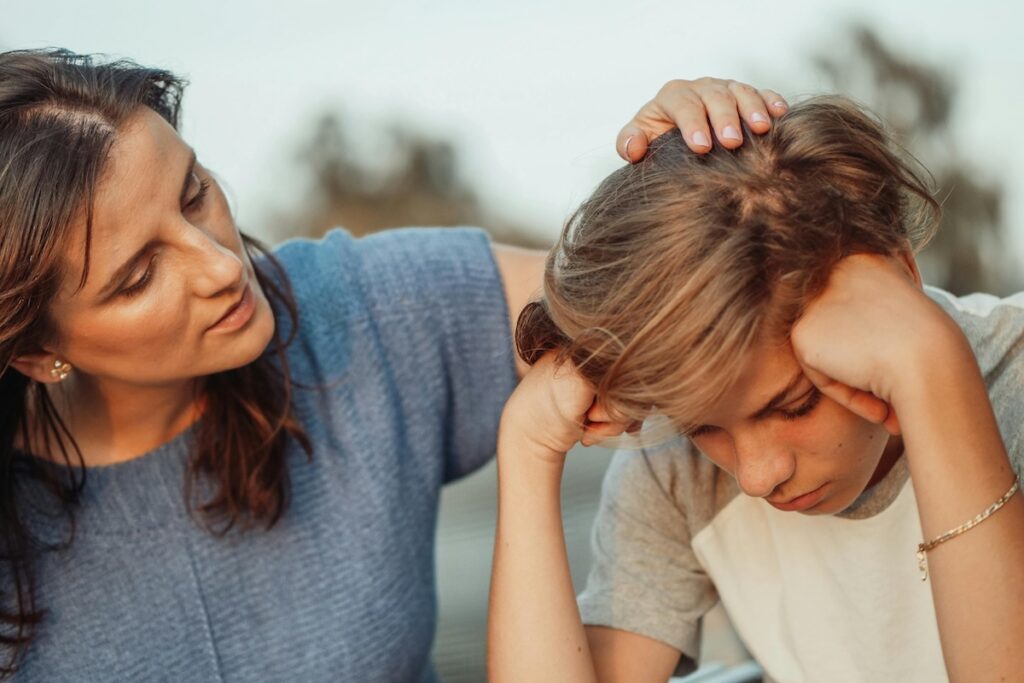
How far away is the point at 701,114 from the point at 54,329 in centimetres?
91

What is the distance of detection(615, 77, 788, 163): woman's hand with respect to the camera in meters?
1.36

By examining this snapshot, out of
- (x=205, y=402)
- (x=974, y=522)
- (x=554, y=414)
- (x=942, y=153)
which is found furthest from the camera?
(x=942, y=153)

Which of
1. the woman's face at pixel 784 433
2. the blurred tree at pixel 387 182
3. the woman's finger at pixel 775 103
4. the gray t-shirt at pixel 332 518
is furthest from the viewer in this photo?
the blurred tree at pixel 387 182

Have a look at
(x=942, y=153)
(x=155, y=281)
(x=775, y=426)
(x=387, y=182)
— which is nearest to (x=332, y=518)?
(x=155, y=281)

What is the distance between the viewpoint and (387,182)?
24.6 ft

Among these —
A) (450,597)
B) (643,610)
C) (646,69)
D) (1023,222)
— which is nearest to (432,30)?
(646,69)

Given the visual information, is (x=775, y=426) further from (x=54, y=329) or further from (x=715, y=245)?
(x=54, y=329)

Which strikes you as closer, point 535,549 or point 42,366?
point 535,549

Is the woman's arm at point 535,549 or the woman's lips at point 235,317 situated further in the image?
the woman's lips at point 235,317

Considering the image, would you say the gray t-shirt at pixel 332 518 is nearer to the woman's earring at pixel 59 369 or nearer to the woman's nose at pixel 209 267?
the woman's earring at pixel 59 369

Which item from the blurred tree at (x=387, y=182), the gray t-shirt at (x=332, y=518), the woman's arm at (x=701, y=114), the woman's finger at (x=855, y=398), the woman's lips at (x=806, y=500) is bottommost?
the blurred tree at (x=387, y=182)

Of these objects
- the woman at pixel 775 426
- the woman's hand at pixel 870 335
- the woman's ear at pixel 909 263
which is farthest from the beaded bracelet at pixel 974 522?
the woman's ear at pixel 909 263

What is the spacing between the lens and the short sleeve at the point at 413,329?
196 centimetres

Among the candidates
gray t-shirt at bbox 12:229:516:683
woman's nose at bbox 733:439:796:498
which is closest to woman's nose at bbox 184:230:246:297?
gray t-shirt at bbox 12:229:516:683
